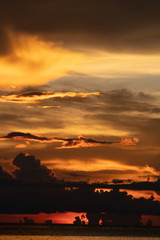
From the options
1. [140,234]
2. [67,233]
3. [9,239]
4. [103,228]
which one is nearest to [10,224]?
[9,239]

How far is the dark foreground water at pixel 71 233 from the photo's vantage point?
6.14 metres

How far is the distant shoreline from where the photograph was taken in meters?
6.16

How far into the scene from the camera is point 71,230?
6199 mm

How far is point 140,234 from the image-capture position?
625 centimetres

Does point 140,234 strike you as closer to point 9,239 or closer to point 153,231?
point 153,231

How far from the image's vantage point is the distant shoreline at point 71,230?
20.2 ft

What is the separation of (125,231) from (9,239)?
1.64m

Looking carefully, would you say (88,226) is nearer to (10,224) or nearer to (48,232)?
(48,232)

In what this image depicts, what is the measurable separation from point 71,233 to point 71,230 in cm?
4

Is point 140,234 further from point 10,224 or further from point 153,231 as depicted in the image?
point 10,224

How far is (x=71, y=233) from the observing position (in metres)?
6.18

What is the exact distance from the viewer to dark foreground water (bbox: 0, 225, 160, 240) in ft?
20.2

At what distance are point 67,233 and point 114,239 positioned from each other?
2.21ft

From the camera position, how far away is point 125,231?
6.25 metres
